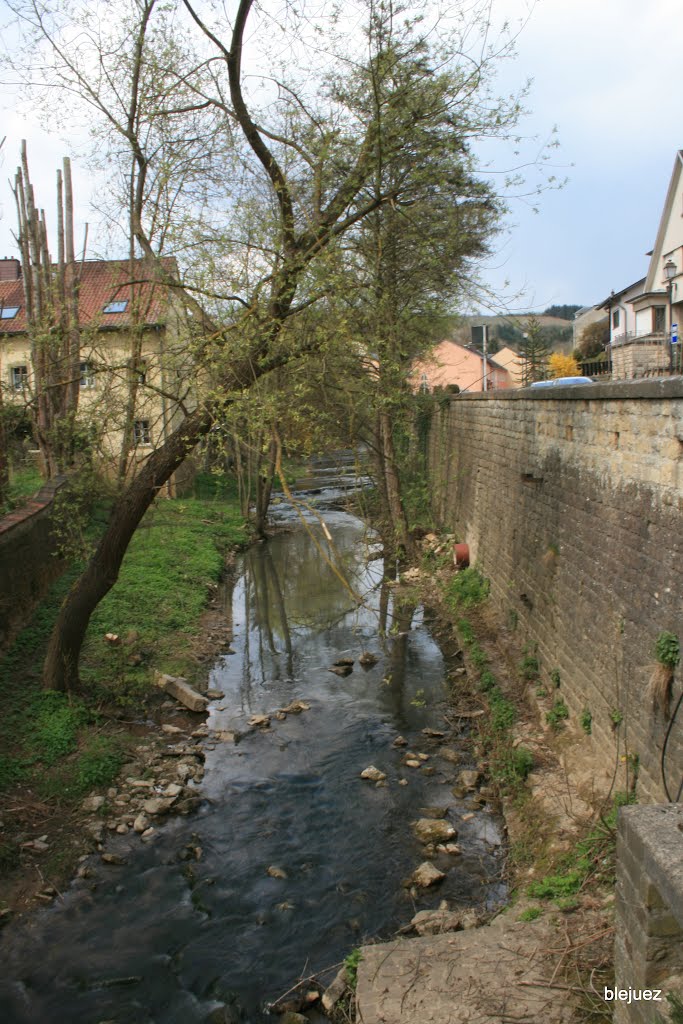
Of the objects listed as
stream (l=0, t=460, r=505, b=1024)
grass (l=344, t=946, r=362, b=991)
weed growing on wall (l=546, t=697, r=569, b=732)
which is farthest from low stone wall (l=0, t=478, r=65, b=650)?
weed growing on wall (l=546, t=697, r=569, b=732)

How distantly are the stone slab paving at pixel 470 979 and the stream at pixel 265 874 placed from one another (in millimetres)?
980

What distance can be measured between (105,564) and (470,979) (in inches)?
229

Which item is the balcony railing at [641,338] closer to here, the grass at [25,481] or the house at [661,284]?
the house at [661,284]

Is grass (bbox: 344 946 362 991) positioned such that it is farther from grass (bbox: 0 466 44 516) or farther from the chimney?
the chimney

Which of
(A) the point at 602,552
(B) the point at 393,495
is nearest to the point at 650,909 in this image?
(A) the point at 602,552

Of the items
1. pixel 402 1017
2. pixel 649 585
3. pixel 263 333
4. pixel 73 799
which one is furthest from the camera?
pixel 263 333

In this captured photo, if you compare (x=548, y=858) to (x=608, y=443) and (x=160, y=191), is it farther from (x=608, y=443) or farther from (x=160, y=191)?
(x=160, y=191)

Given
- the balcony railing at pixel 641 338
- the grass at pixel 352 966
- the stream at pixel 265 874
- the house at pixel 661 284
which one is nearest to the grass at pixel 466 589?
the stream at pixel 265 874

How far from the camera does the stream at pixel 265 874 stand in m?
4.98

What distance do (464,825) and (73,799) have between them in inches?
140

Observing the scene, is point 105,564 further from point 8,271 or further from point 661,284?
point 661,284

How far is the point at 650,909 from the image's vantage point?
303 centimetres

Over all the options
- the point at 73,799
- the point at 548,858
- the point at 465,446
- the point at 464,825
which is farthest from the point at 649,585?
the point at 465,446

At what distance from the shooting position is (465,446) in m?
14.6
